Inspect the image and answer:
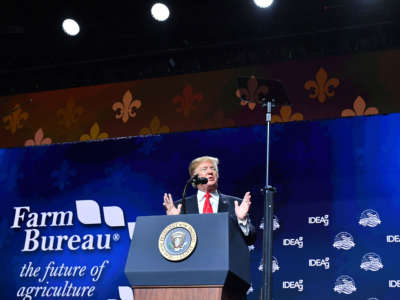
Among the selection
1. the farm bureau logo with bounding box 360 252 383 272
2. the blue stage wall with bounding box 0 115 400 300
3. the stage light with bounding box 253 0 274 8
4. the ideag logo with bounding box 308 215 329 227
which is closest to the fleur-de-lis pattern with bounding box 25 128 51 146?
the blue stage wall with bounding box 0 115 400 300

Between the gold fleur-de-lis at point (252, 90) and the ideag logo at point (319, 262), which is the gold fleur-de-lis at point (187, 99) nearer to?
the gold fleur-de-lis at point (252, 90)

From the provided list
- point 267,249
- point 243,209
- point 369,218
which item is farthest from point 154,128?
point 267,249

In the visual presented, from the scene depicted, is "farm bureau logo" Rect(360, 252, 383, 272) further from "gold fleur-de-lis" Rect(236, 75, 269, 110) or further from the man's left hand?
the man's left hand

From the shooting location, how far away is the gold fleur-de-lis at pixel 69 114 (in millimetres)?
5352

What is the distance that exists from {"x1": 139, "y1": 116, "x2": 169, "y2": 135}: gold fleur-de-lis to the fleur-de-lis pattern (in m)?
0.93

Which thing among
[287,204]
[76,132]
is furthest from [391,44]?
[76,132]

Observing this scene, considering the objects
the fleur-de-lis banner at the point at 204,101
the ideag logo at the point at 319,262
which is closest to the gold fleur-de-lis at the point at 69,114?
the fleur-de-lis banner at the point at 204,101

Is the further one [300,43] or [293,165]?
[300,43]

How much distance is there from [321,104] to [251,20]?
2.81 ft

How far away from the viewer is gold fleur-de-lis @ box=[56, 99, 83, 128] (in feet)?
17.6

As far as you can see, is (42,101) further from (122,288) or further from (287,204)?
(287,204)

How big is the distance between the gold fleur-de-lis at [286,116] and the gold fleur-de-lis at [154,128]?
36.5 inches

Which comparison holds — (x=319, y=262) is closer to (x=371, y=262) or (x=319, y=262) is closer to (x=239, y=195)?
(x=371, y=262)

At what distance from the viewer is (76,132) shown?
17.4ft
